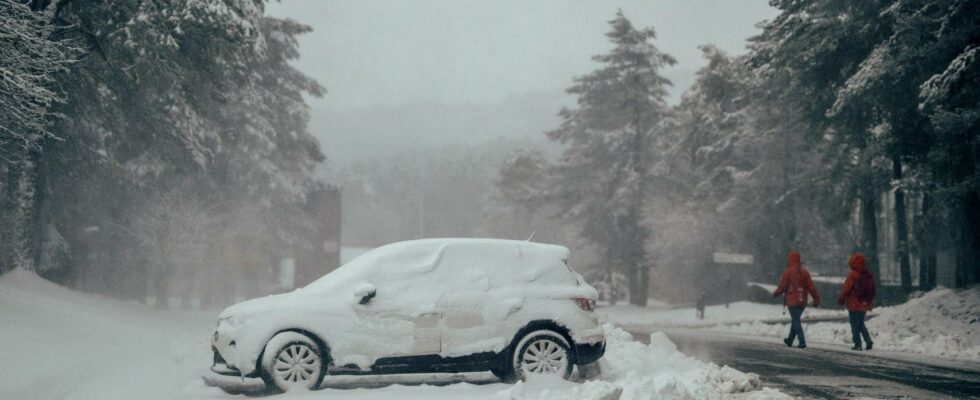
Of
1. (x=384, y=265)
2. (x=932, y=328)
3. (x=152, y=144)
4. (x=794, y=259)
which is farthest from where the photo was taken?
(x=152, y=144)

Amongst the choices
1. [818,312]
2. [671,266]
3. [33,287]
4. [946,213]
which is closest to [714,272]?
[671,266]

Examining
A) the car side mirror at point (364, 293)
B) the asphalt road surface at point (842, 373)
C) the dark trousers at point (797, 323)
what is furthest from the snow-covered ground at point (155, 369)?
the dark trousers at point (797, 323)

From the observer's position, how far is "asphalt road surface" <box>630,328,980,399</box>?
9.34m

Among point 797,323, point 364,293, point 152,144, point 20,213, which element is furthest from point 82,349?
point 797,323

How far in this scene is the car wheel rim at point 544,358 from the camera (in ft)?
29.8

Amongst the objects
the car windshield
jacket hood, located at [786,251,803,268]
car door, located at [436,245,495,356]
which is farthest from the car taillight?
jacket hood, located at [786,251,803,268]

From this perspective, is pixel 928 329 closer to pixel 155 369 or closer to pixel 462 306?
pixel 462 306

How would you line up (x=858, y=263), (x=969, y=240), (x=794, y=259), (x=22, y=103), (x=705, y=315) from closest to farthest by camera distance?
(x=22, y=103), (x=858, y=263), (x=794, y=259), (x=969, y=240), (x=705, y=315)

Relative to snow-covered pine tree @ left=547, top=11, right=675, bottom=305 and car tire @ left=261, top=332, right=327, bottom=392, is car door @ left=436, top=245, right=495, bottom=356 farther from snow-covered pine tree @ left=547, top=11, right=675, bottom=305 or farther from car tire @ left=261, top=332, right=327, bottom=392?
snow-covered pine tree @ left=547, top=11, right=675, bottom=305

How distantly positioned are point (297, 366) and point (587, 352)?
3289 millimetres

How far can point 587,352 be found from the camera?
9211mm

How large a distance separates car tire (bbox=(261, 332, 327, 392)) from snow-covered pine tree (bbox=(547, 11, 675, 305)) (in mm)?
31376

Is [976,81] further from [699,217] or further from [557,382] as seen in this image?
[699,217]

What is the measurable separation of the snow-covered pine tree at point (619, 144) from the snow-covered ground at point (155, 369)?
84.1ft
